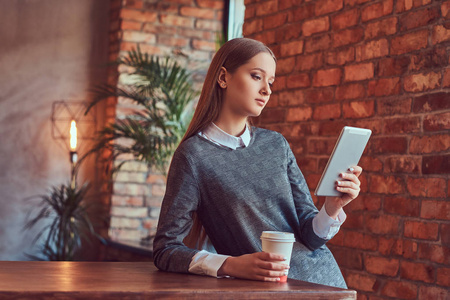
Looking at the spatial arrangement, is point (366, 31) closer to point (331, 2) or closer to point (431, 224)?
point (331, 2)

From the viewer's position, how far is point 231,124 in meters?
1.92

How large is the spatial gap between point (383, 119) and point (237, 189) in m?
1.07

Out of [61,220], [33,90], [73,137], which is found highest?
[33,90]

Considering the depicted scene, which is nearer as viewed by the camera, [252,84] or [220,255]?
[220,255]

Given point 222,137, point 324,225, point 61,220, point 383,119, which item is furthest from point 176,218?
point 61,220

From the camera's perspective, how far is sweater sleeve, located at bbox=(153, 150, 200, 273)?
172cm

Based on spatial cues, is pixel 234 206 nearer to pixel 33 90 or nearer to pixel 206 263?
pixel 206 263

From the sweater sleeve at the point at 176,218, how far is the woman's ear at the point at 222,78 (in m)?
0.26

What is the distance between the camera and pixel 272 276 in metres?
1.54

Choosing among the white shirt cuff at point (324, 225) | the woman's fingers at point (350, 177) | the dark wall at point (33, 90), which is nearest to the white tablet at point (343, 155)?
the woman's fingers at point (350, 177)

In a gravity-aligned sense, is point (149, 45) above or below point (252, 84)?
above

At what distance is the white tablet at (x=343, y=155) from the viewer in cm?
158

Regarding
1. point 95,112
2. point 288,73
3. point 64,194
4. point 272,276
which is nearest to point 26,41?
point 95,112

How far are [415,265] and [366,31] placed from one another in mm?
→ 989
